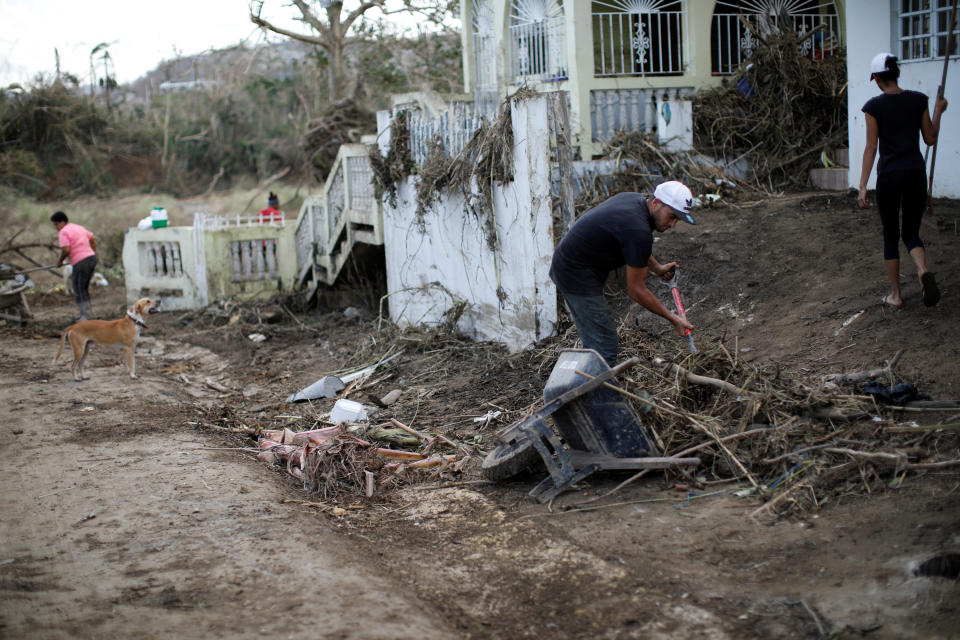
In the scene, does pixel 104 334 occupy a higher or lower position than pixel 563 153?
lower

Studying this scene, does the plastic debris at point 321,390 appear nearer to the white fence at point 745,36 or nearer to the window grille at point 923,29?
the window grille at point 923,29

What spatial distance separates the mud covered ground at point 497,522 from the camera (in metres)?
3.63

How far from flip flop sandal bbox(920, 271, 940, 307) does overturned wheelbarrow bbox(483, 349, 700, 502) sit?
2.55 m

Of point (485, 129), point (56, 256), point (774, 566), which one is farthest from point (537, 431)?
point (56, 256)

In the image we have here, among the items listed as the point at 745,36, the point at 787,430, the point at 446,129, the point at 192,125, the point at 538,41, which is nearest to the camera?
the point at 787,430

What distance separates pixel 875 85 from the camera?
977cm

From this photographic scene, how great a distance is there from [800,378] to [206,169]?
2927 centimetres

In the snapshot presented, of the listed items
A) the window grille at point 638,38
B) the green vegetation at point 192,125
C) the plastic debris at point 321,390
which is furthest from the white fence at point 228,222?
the plastic debris at point 321,390

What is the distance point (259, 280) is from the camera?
15.3 m

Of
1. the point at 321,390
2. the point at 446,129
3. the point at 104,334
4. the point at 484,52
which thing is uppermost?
the point at 484,52

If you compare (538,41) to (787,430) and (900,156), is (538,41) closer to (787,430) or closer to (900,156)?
(900,156)

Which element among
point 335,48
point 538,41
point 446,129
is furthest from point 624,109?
point 335,48

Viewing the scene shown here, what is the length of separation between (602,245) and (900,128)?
2.55 metres

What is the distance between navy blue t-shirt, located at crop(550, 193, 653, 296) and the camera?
5305 millimetres
